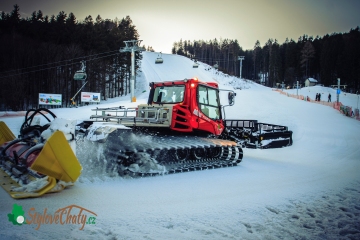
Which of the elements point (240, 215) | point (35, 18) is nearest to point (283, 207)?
point (240, 215)

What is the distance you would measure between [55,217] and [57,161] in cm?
94

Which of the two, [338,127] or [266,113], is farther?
[266,113]

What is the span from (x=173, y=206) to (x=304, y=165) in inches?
223

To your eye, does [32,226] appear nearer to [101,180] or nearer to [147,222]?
[147,222]

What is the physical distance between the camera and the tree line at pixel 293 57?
2881 inches

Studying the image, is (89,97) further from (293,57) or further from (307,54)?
(293,57)

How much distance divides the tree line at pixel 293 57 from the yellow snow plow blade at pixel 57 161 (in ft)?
273

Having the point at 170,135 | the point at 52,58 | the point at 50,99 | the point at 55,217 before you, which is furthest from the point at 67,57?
the point at 55,217

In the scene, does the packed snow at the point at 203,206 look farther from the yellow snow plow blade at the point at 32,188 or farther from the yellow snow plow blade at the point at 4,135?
the yellow snow plow blade at the point at 4,135

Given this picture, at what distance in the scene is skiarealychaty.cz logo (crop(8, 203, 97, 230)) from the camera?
300 centimetres

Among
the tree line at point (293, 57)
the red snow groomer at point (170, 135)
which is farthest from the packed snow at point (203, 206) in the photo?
the tree line at point (293, 57)

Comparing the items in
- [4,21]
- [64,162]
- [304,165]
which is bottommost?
[304,165]

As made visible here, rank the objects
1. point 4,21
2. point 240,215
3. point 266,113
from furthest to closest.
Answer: point 4,21 → point 266,113 → point 240,215

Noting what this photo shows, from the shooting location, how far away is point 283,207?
3947 millimetres
